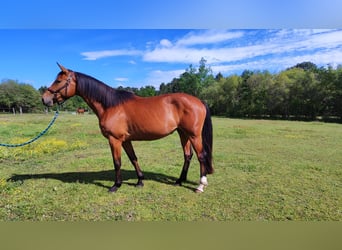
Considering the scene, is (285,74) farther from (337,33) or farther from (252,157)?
(252,157)

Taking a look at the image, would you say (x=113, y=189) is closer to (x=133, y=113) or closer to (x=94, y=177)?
(x=94, y=177)

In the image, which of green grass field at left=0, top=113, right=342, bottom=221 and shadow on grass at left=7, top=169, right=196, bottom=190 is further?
shadow on grass at left=7, top=169, right=196, bottom=190

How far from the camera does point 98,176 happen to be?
485 centimetres

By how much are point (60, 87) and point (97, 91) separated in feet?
1.77

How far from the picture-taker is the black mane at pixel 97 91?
391cm

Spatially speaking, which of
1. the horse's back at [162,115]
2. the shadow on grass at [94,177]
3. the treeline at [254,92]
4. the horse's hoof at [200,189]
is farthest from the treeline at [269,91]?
the horse's hoof at [200,189]

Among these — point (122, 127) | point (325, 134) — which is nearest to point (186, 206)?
point (122, 127)

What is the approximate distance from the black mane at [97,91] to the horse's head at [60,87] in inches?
4.4

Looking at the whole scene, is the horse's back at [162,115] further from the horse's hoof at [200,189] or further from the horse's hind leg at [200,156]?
the horse's hoof at [200,189]

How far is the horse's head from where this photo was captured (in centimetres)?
379

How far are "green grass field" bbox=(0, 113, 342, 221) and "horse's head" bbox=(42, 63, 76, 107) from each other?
4.87ft

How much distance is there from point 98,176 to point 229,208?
2.60m

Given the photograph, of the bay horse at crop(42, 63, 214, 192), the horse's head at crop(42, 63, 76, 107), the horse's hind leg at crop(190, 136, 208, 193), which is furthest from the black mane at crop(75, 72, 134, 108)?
the horse's hind leg at crop(190, 136, 208, 193)

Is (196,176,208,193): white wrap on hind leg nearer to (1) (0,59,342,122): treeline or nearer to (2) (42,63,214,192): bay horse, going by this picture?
(2) (42,63,214,192): bay horse
